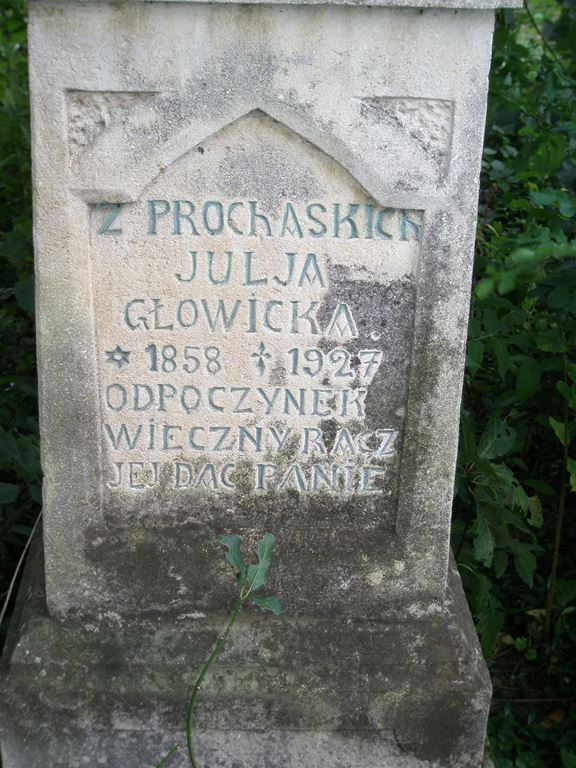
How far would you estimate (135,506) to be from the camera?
230cm

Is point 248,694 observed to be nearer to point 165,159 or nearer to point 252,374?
point 252,374

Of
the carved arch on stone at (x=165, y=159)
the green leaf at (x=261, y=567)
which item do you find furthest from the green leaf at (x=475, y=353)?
the green leaf at (x=261, y=567)

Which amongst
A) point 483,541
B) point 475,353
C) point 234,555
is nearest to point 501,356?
point 475,353

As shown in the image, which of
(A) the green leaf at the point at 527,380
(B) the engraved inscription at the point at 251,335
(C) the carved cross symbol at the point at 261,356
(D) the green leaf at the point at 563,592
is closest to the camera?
(B) the engraved inscription at the point at 251,335

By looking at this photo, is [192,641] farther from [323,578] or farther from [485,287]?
[485,287]

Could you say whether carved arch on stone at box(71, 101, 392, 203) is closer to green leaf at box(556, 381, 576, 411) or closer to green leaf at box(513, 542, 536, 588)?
green leaf at box(556, 381, 576, 411)

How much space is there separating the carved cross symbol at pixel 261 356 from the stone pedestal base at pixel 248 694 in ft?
2.05

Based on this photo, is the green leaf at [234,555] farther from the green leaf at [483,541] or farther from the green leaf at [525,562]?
the green leaf at [525,562]

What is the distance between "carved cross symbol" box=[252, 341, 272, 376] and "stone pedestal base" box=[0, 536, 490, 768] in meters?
0.62

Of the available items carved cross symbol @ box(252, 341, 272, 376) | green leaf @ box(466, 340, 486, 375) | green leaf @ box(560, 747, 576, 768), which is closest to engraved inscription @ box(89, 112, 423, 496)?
carved cross symbol @ box(252, 341, 272, 376)

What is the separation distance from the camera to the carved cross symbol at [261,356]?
218 centimetres

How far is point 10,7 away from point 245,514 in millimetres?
2763

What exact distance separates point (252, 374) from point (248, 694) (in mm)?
772

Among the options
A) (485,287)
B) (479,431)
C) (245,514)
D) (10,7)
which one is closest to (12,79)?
(10,7)
